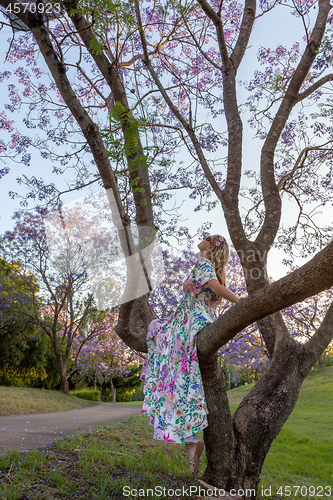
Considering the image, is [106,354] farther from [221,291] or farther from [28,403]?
[221,291]

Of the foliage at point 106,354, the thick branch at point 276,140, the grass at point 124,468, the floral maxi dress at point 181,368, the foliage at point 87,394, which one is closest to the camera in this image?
the floral maxi dress at point 181,368

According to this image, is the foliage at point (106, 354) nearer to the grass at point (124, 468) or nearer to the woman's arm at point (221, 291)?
the grass at point (124, 468)

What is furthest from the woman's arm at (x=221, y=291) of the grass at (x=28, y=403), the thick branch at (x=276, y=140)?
the grass at (x=28, y=403)

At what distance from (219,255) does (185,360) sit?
0.93 metres

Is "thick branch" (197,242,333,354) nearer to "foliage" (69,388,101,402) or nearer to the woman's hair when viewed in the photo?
the woman's hair

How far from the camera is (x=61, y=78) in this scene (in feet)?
8.96

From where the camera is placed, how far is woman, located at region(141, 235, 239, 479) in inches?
97.6

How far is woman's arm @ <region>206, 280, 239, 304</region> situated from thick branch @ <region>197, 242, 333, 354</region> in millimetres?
298

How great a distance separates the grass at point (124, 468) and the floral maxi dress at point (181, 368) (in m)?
0.63

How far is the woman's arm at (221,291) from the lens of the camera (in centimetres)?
258

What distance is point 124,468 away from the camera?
10.9 ft

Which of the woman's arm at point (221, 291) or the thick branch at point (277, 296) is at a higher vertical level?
the woman's arm at point (221, 291)

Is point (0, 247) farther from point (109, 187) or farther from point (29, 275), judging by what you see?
point (109, 187)

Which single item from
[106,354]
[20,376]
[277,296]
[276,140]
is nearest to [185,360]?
[277,296]
